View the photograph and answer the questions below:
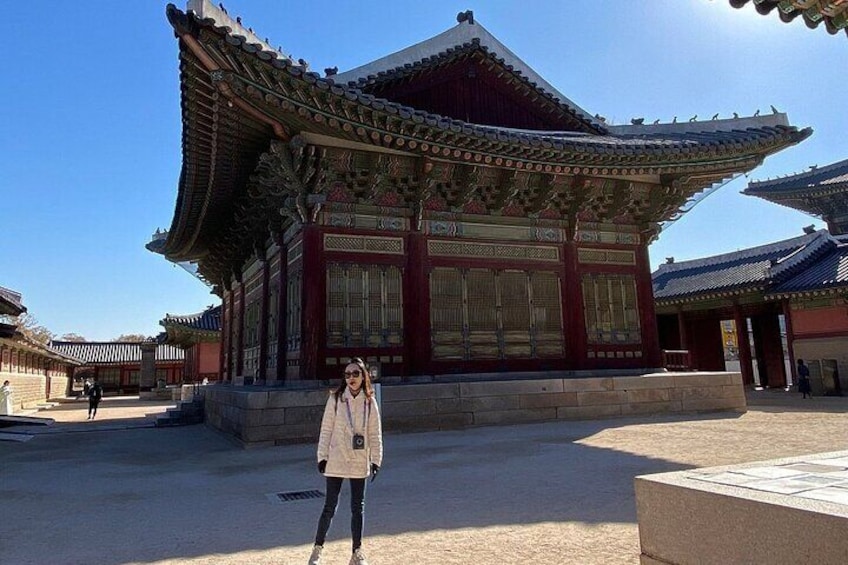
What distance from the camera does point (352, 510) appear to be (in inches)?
186

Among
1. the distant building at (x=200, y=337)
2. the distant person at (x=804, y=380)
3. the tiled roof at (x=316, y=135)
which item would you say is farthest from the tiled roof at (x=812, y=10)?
the distant building at (x=200, y=337)

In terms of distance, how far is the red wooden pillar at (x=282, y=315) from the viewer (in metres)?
15.0

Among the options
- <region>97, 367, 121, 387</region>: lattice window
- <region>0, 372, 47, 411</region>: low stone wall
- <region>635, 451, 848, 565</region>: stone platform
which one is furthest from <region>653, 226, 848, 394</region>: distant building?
<region>97, 367, 121, 387</region>: lattice window

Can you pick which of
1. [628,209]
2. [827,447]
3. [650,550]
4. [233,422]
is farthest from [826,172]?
[650,550]

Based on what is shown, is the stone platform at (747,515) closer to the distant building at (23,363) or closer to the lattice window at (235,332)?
the lattice window at (235,332)

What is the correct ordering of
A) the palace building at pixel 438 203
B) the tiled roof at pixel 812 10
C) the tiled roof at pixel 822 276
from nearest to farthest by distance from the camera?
the tiled roof at pixel 812 10 < the palace building at pixel 438 203 < the tiled roof at pixel 822 276

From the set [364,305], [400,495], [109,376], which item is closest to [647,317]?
[364,305]

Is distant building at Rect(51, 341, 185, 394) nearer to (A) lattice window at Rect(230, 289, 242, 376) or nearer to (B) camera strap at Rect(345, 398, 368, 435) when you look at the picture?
(A) lattice window at Rect(230, 289, 242, 376)

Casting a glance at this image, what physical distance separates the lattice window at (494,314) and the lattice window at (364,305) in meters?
1.05

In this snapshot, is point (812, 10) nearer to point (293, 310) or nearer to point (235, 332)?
point (293, 310)

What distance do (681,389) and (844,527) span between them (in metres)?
14.2

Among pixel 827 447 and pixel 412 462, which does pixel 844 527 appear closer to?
pixel 412 462

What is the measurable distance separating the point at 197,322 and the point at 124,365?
2319cm

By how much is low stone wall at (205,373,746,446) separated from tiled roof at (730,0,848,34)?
380 inches
